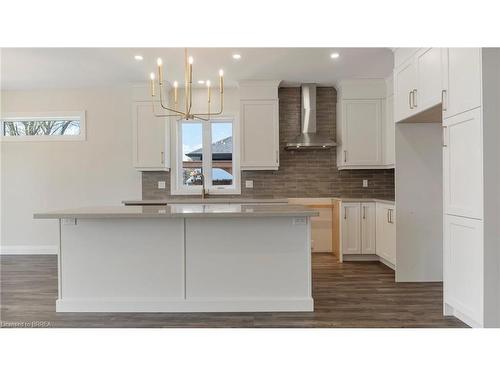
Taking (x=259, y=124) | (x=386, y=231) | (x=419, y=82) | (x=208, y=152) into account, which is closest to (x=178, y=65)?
(x=259, y=124)

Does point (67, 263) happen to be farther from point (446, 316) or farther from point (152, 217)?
point (446, 316)

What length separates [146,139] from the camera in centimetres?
538

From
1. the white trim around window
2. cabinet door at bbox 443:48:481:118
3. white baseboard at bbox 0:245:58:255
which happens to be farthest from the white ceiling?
white baseboard at bbox 0:245:58:255

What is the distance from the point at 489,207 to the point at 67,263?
335cm

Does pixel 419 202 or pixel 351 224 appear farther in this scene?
pixel 351 224

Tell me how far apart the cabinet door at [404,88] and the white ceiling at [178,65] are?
19.7 inches

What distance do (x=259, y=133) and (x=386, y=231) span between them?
2294 mm

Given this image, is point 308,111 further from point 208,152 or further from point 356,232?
point 356,232

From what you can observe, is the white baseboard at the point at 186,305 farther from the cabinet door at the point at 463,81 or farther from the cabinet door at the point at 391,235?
the cabinet door at the point at 463,81

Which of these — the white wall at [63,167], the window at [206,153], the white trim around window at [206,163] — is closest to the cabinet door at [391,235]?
the white trim around window at [206,163]

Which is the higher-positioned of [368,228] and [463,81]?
[463,81]

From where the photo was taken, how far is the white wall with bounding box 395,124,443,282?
3895 millimetres

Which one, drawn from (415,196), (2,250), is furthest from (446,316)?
(2,250)
